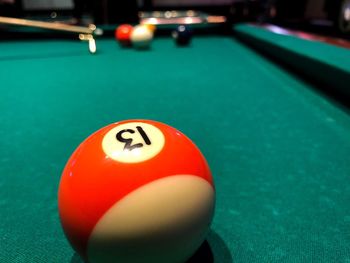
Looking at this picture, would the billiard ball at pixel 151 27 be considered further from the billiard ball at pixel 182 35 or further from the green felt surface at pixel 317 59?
the green felt surface at pixel 317 59

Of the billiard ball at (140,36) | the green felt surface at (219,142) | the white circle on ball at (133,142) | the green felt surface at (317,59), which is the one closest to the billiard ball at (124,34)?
the billiard ball at (140,36)

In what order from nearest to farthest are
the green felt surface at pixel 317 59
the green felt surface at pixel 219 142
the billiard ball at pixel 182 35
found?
1. the green felt surface at pixel 219 142
2. the green felt surface at pixel 317 59
3. the billiard ball at pixel 182 35

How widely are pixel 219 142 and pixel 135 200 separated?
1.08 m

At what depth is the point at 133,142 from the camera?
85 cm

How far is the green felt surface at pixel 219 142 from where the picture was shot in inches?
42.1

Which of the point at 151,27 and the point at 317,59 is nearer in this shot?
the point at 317,59

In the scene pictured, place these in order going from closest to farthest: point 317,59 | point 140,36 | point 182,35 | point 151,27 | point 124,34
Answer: point 317,59 → point 140,36 → point 124,34 → point 182,35 → point 151,27

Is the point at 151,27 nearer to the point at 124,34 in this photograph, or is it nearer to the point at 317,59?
the point at 124,34

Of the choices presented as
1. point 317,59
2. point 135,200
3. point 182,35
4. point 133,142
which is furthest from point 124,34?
point 135,200

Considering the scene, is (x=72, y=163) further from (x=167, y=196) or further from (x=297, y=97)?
(x=297, y=97)

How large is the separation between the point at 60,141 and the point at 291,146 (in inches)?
47.5

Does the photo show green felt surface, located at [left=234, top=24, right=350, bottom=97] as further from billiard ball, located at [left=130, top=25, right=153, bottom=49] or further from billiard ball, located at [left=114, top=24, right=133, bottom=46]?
billiard ball, located at [left=114, top=24, right=133, bottom=46]

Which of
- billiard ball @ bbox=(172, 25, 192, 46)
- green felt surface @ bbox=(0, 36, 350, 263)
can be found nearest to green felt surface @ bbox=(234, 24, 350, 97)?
green felt surface @ bbox=(0, 36, 350, 263)

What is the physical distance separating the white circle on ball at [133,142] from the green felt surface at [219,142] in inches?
14.7
